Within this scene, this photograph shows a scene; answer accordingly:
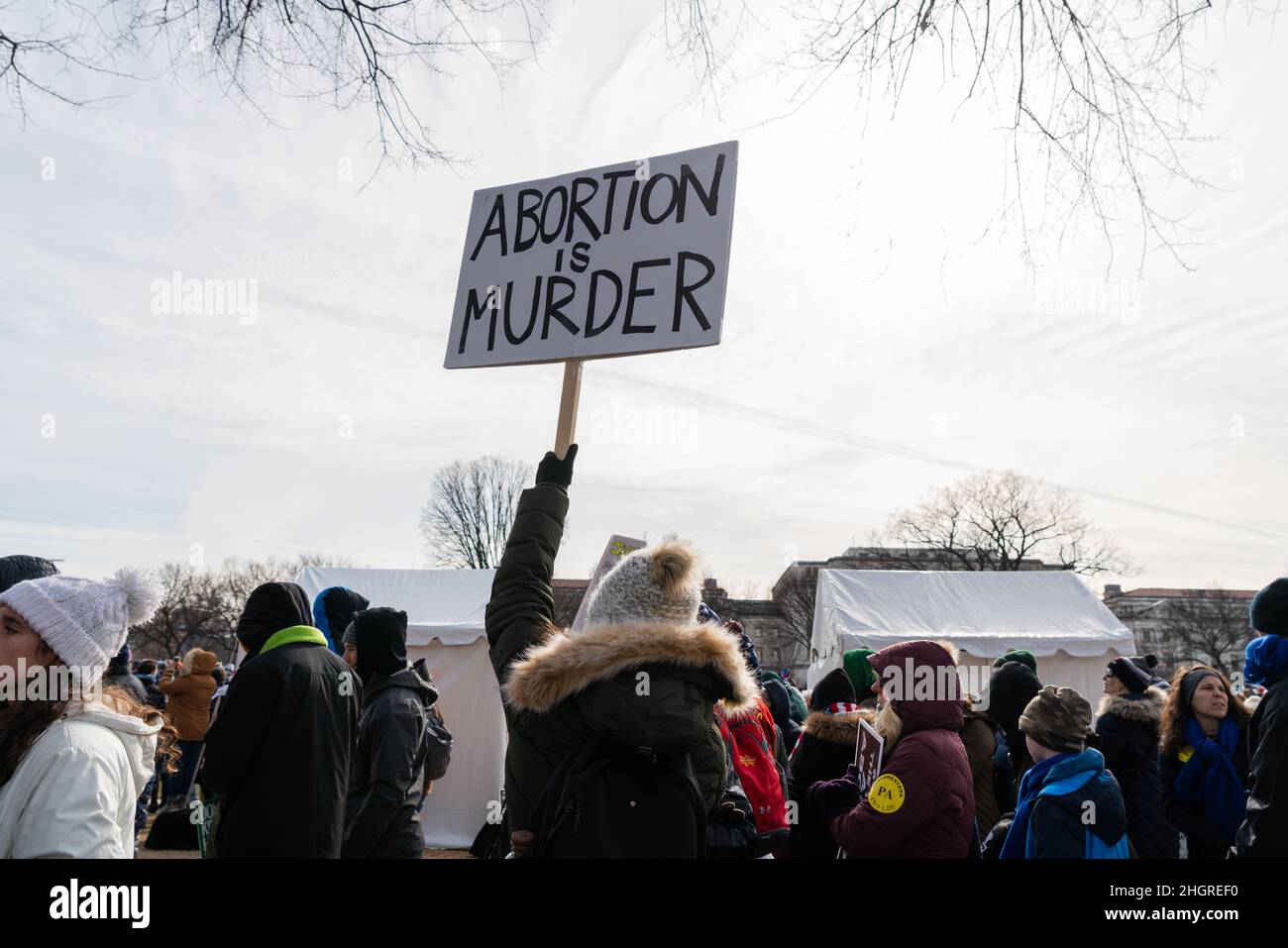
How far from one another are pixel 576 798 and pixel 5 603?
162 cm

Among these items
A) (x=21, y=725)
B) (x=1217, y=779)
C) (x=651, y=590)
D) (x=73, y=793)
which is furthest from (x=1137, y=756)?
(x=21, y=725)

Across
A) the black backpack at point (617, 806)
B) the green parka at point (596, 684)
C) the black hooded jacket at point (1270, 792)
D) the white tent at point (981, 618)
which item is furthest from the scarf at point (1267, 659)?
the white tent at point (981, 618)

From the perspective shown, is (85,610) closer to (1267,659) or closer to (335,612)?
(335,612)

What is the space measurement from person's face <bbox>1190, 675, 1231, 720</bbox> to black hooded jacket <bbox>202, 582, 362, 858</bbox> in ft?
15.3

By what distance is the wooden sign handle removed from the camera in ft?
8.97

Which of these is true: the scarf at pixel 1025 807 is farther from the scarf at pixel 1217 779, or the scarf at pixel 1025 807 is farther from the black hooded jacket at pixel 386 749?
the black hooded jacket at pixel 386 749

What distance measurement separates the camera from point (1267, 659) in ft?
11.4

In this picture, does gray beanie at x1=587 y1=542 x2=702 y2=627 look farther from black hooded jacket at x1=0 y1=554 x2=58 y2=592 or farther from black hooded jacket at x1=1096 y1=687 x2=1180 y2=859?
black hooded jacket at x1=1096 y1=687 x2=1180 y2=859

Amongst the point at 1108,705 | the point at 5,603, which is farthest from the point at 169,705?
the point at 1108,705

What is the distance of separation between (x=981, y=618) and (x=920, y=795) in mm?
12881

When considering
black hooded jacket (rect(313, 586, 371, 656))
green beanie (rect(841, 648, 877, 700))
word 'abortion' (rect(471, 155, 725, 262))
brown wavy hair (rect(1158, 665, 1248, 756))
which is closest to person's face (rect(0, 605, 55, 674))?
word 'abortion' (rect(471, 155, 725, 262))
